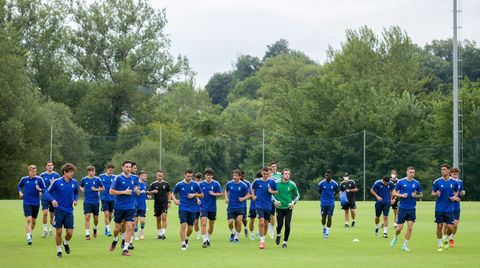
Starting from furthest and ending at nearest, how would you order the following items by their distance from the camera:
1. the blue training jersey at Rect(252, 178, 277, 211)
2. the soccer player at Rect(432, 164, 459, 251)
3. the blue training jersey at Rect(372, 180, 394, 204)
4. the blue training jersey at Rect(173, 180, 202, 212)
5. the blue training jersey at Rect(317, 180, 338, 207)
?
the blue training jersey at Rect(372, 180, 394, 204), the blue training jersey at Rect(317, 180, 338, 207), the blue training jersey at Rect(252, 178, 277, 211), the soccer player at Rect(432, 164, 459, 251), the blue training jersey at Rect(173, 180, 202, 212)

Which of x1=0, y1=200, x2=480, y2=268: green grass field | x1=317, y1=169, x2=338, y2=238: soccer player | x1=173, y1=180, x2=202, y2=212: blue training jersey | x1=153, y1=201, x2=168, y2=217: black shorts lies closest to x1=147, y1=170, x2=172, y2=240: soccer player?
→ x1=153, y1=201, x2=168, y2=217: black shorts

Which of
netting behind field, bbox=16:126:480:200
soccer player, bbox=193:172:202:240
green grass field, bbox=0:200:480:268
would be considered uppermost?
netting behind field, bbox=16:126:480:200

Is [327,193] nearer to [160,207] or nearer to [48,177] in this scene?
[160,207]

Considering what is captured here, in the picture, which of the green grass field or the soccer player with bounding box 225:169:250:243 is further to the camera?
the soccer player with bounding box 225:169:250:243

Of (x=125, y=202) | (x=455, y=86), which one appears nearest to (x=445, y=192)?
(x=125, y=202)

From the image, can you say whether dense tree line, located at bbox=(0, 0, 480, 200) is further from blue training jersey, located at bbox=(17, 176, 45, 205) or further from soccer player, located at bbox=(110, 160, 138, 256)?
soccer player, located at bbox=(110, 160, 138, 256)

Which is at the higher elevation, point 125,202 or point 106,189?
point 106,189

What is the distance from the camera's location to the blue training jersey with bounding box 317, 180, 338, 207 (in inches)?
1075

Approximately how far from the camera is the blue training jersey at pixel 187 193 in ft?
72.2

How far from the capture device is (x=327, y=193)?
27.4 metres

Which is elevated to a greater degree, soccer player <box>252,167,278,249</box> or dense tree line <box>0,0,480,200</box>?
dense tree line <box>0,0,480,200</box>

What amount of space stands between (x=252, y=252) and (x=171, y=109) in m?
76.1

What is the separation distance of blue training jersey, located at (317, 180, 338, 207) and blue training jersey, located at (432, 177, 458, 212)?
5.43m

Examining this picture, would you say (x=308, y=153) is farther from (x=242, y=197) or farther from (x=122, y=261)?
(x=122, y=261)
